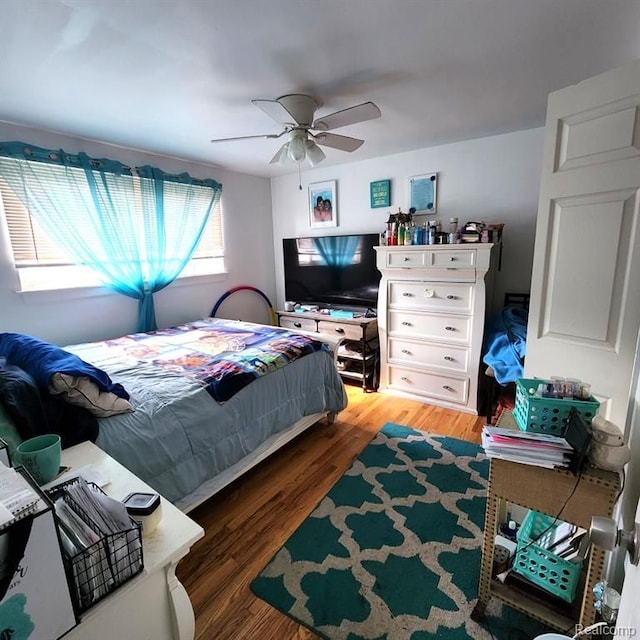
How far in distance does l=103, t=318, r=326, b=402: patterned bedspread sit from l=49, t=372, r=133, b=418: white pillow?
A: 1.50ft

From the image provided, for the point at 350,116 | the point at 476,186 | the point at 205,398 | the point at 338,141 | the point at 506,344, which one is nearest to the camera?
the point at 205,398

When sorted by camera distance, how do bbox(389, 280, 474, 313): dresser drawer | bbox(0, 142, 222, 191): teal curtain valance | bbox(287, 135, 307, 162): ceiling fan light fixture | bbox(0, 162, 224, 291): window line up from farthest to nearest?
bbox(389, 280, 474, 313): dresser drawer → bbox(0, 162, 224, 291): window → bbox(0, 142, 222, 191): teal curtain valance → bbox(287, 135, 307, 162): ceiling fan light fixture

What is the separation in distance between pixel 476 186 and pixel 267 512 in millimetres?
3069

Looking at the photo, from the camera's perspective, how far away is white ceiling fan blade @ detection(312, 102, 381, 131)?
6.21 ft

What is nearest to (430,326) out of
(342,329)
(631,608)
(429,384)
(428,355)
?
(428,355)

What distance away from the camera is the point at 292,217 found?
14.0ft

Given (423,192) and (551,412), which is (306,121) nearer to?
(423,192)

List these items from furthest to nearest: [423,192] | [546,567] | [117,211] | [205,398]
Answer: [423,192], [117,211], [205,398], [546,567]

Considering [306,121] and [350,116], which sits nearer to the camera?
[350,116]

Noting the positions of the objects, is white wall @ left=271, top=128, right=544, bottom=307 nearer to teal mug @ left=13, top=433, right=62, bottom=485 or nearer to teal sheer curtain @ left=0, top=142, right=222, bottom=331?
teal sheer curtain @ left=0, top=142, right=222, bottom=331

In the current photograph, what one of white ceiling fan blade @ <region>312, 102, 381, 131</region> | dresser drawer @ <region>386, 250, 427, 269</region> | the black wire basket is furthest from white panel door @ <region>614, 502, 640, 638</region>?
dresser drawer @ <region>386, 250, 427, 269</region>

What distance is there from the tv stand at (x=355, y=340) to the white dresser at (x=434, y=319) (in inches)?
6.3

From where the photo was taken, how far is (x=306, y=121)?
222cm

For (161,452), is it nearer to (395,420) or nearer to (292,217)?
(395,420)
